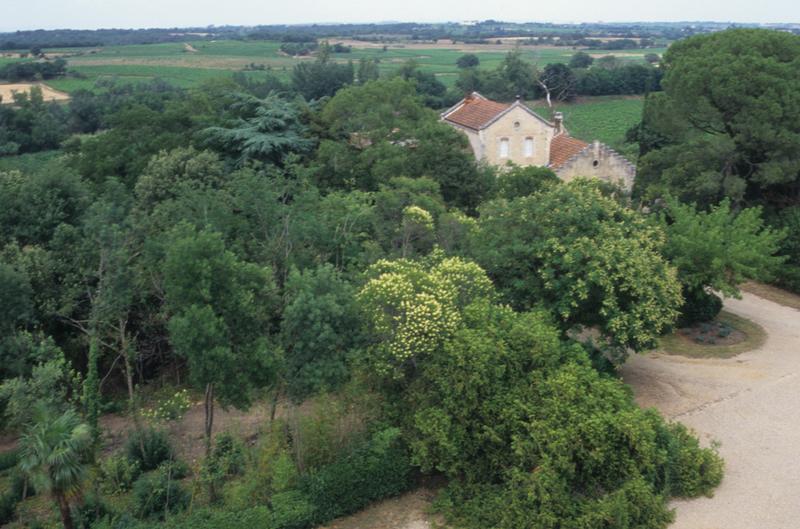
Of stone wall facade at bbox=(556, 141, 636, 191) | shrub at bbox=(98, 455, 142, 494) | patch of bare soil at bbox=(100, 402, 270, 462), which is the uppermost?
stone wall facade at bbox=(556, 141, 636, 191)

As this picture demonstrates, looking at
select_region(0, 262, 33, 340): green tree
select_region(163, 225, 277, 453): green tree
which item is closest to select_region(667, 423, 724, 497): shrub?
select_region(163, 225, 277, 453): green tree

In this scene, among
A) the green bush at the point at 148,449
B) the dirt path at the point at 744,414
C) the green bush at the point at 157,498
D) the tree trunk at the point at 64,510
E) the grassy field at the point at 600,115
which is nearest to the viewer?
the tree trunk at the point at 64,510

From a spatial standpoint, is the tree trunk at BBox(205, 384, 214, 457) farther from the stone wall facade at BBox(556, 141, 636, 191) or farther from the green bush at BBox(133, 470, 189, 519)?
the stone wall facade at BBox(556, 141, 636, 191)

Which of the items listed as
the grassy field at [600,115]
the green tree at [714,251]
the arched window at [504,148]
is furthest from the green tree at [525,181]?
the grassy field at [600,115]

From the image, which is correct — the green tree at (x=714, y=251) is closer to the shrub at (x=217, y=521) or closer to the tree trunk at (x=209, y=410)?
the tree trunk at (x=209, y=410)

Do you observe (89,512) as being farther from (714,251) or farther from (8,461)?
(714,251)
